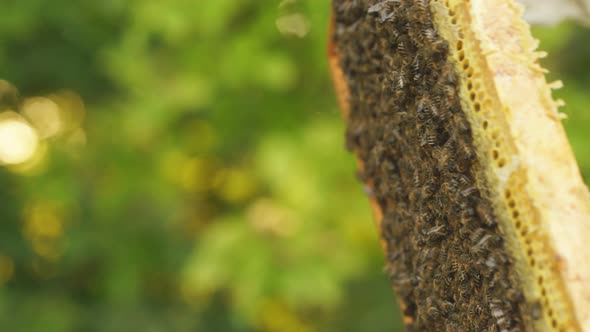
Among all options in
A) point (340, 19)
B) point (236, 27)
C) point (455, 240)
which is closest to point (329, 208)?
point (236, 27)

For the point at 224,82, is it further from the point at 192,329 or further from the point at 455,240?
the point at 455,240

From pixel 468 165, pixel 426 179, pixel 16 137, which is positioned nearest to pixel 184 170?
pixel 16 137

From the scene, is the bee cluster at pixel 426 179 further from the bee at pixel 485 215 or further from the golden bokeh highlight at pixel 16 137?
the golden bokeh highlight at pixel 16 137

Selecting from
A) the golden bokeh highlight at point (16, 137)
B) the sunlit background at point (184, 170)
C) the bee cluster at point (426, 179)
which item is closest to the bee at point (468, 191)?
the bee cluster at point (426, 179)

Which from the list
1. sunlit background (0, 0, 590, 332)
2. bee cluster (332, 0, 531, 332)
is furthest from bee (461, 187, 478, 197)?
sunlit background (0, 0, 590, 332)

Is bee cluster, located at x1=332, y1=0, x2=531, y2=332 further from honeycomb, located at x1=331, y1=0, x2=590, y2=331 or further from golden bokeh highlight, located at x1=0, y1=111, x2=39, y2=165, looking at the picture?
golden bokeh highlight, located at x1=0, y1=111, x2=39, y2=165
